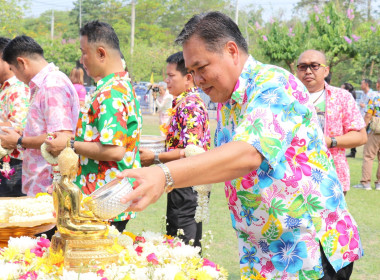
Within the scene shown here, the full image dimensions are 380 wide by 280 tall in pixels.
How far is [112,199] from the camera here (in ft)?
4.64

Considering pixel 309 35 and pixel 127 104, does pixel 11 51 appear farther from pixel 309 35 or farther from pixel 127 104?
pixel 309 35

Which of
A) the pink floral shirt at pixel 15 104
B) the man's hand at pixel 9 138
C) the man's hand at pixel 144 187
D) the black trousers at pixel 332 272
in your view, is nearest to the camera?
the man's hand at pixel 144 187

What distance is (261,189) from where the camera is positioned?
1843 mm

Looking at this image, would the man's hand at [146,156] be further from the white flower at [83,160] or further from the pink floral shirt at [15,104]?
the pink floral shirt at [15,104]

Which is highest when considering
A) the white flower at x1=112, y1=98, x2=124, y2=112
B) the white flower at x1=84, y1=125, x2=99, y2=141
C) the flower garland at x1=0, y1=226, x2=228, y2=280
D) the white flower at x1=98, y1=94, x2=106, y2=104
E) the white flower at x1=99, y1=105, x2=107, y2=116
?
the white flower at x1=98, y1=94, x2=106, y2=104

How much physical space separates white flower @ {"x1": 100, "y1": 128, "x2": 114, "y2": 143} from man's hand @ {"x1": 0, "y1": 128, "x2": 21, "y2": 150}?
43.8 inches

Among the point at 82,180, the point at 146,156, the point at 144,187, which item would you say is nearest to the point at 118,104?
the point at 82,180

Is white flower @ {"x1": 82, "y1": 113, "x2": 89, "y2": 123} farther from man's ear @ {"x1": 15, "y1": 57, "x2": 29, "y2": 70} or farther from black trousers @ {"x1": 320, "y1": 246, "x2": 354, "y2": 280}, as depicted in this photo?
black trousers @ {"x1": 320, "y1": 246, "x2": 354, "y2": 280}

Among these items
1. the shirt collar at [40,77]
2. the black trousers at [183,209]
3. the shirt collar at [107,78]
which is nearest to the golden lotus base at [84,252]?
the shirt collar at [107,78]

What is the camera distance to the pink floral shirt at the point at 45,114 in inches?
132

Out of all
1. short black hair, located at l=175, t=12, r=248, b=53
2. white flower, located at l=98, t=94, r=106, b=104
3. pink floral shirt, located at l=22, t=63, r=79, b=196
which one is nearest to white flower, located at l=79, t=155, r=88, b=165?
white flower, located at l=98, t=94, r=106, b=104

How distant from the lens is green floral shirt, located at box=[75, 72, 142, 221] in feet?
8.87

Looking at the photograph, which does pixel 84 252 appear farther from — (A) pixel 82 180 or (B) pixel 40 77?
(B) pixel 40 77

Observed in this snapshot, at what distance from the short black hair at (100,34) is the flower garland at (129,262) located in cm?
135
